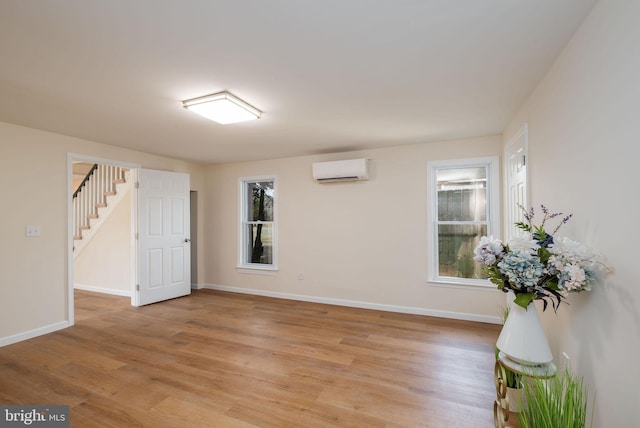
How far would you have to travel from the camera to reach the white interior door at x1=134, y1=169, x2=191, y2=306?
14.7ft

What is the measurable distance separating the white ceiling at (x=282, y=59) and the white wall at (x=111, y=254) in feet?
7.39

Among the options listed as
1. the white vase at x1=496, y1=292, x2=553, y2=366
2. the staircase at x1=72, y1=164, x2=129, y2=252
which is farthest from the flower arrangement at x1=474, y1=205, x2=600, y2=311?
the staircase at x1=72, y1=164, x2=129, y2=252

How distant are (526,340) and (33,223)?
15.7 ft

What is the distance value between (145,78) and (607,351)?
10.5 ft

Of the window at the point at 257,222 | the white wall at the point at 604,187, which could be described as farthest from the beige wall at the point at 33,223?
the white wall at the point at 604,187

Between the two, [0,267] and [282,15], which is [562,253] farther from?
[0,267]

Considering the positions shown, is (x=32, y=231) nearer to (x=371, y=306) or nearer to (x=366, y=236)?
(x=366, y=236)

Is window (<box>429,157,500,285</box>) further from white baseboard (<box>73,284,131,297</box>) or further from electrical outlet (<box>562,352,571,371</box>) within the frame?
white baseboard (<box>73,284,131,297</box>)

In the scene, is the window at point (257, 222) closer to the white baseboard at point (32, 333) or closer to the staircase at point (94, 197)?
the staircase at point (94, 197)

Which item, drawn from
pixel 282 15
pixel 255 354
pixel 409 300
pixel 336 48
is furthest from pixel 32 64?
pixel 409 300

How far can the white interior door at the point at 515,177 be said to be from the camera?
105 inches

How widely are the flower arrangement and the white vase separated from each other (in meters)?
0.11

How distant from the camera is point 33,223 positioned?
3352 mm

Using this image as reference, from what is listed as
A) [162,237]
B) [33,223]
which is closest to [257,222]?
[162,237]
